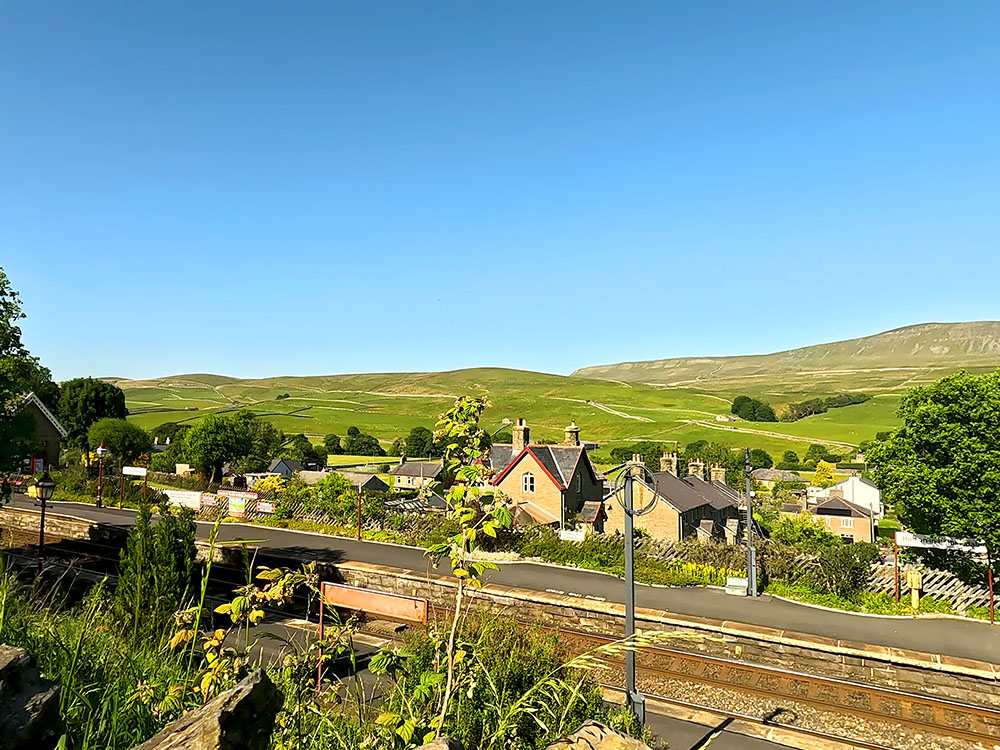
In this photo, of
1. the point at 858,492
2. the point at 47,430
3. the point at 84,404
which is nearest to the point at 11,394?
the point at 47,430

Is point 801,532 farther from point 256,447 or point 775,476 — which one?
point 256,447

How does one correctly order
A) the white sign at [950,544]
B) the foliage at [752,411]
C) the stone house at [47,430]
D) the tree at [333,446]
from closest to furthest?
the white sign at [950,544], the stone house at [47,430], the tree at [333,446], the foliage at [752,411]

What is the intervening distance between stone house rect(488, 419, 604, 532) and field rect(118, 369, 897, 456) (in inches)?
2208

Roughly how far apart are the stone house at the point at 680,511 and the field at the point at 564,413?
50.2 meters

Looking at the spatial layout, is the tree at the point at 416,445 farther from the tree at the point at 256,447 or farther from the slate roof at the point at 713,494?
the slate roof at the point at 713,494

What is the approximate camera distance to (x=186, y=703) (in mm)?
3074

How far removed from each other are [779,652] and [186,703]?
12.0 m

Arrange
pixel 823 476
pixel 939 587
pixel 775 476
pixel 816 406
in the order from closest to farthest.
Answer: pixel 939 587 → pixel 823 476 → pixel 775 476 → pixel 816 406

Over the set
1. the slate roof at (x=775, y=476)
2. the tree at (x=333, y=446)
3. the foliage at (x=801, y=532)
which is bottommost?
the slate roof at (x=775, y=476)

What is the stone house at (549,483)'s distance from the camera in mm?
32344

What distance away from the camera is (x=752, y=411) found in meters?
152

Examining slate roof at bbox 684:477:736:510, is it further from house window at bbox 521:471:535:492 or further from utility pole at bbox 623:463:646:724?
utility pole at bbox 623:463:646:724

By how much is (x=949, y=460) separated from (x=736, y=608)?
10.2m

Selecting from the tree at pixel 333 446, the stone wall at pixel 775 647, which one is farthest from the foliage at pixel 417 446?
the stone wall at pixel 775 647
